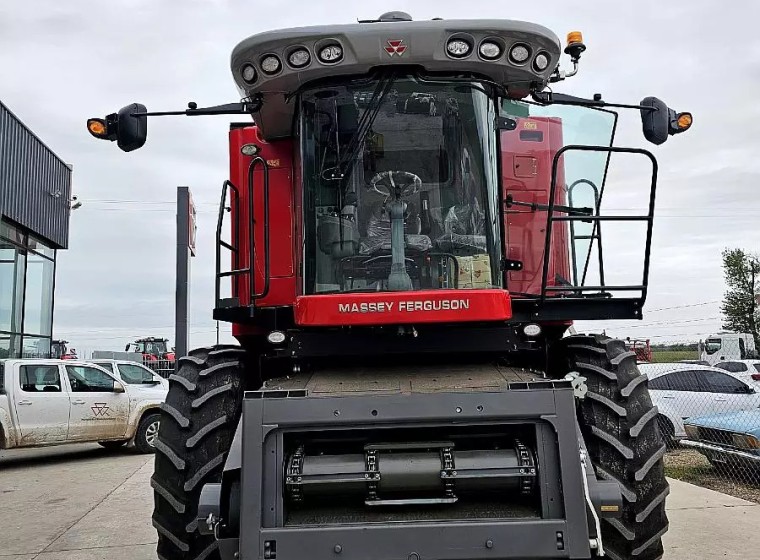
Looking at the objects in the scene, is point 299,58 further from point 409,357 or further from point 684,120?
point 684,120

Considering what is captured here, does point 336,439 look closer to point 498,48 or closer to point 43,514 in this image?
point 498,48

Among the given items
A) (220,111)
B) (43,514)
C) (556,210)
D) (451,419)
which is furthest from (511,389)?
(43,514)

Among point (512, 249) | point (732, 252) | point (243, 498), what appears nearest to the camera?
point (243, 498)

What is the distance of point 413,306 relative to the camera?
12.2 ft

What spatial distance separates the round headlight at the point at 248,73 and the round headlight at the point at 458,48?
1084mm

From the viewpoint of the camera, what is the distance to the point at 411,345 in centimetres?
413

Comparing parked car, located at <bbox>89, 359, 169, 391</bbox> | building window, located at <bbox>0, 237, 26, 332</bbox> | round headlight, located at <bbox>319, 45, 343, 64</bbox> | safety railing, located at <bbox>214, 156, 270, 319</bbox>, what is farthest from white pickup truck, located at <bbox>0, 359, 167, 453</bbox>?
round headlight, located at <bbox>319, 45, 343, 64</bbox>

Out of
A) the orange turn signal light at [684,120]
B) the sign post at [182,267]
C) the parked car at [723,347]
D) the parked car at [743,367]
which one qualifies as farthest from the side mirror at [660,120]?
the parked car at [723,347]

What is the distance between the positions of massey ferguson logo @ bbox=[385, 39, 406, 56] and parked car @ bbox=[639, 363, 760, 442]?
9.68 metres

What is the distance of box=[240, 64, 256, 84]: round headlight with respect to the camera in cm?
409

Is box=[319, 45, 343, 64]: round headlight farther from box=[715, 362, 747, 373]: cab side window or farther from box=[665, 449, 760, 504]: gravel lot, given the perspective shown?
box=[715, 362, 747, 373]: cab side window

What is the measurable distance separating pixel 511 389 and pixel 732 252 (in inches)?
2068

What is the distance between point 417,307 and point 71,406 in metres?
10.5

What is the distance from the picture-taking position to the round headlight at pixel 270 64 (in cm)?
400
